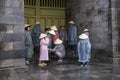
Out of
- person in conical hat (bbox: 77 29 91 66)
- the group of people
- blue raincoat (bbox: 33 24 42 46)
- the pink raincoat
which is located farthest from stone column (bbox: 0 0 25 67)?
blue raincoat (bbox: 33 24 42 46)

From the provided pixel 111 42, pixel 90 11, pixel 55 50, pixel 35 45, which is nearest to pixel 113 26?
pixel 111 42

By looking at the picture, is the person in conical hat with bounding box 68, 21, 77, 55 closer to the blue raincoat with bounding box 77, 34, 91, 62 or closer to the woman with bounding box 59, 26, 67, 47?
the woman with bounding box 59, 26, 67, 47

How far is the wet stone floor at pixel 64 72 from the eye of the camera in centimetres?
933

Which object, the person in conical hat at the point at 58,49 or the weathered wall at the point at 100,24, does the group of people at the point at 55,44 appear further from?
the weathered wall at the point at 100,24

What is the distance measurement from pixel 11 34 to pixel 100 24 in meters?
4.68

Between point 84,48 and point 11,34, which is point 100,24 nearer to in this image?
point 84,48

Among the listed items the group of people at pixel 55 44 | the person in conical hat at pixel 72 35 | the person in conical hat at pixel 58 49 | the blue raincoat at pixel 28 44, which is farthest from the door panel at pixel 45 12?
the blue raincoat at pixel 28 44

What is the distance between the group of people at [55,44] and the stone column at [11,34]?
672 mm

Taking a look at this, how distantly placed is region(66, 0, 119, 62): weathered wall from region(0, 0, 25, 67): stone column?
4.16m

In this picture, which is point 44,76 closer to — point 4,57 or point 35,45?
point 4,57

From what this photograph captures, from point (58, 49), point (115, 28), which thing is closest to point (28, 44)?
point (58, 49)

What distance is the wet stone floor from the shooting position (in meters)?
9.33

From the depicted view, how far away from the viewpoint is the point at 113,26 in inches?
500

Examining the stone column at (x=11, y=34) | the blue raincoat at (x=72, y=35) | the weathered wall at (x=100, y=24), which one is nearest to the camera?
the stone column at (x=11, y=34)
